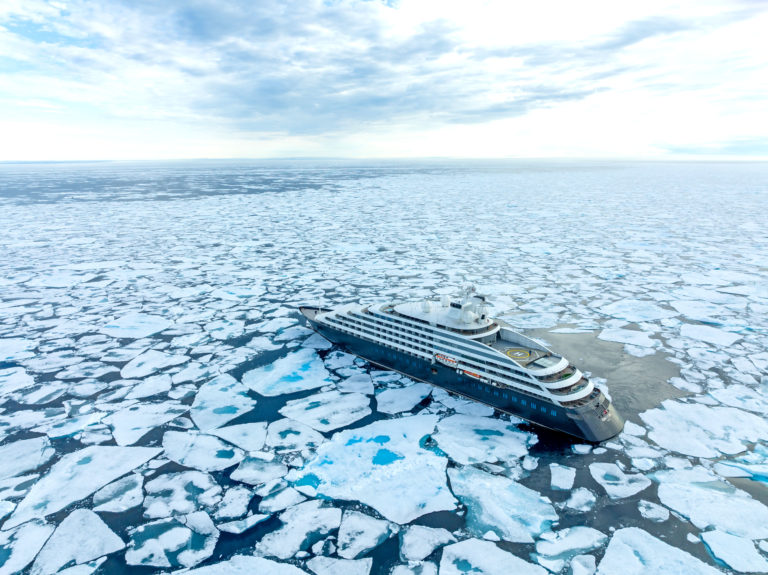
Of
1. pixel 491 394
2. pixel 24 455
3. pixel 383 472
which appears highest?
pixel 491 394

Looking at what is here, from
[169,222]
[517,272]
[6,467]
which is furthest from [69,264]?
[517,272]

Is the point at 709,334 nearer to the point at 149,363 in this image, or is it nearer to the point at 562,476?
the point at 562,476

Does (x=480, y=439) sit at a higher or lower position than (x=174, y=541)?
lower

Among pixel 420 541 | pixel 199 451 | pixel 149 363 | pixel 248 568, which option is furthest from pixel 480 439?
pixel 149 363

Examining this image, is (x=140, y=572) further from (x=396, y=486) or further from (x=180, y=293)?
(x=180, y=293)

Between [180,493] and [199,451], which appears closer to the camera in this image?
[180,493]

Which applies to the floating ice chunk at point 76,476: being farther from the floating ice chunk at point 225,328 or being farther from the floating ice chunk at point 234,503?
the floating ice chunk at point 225,328
